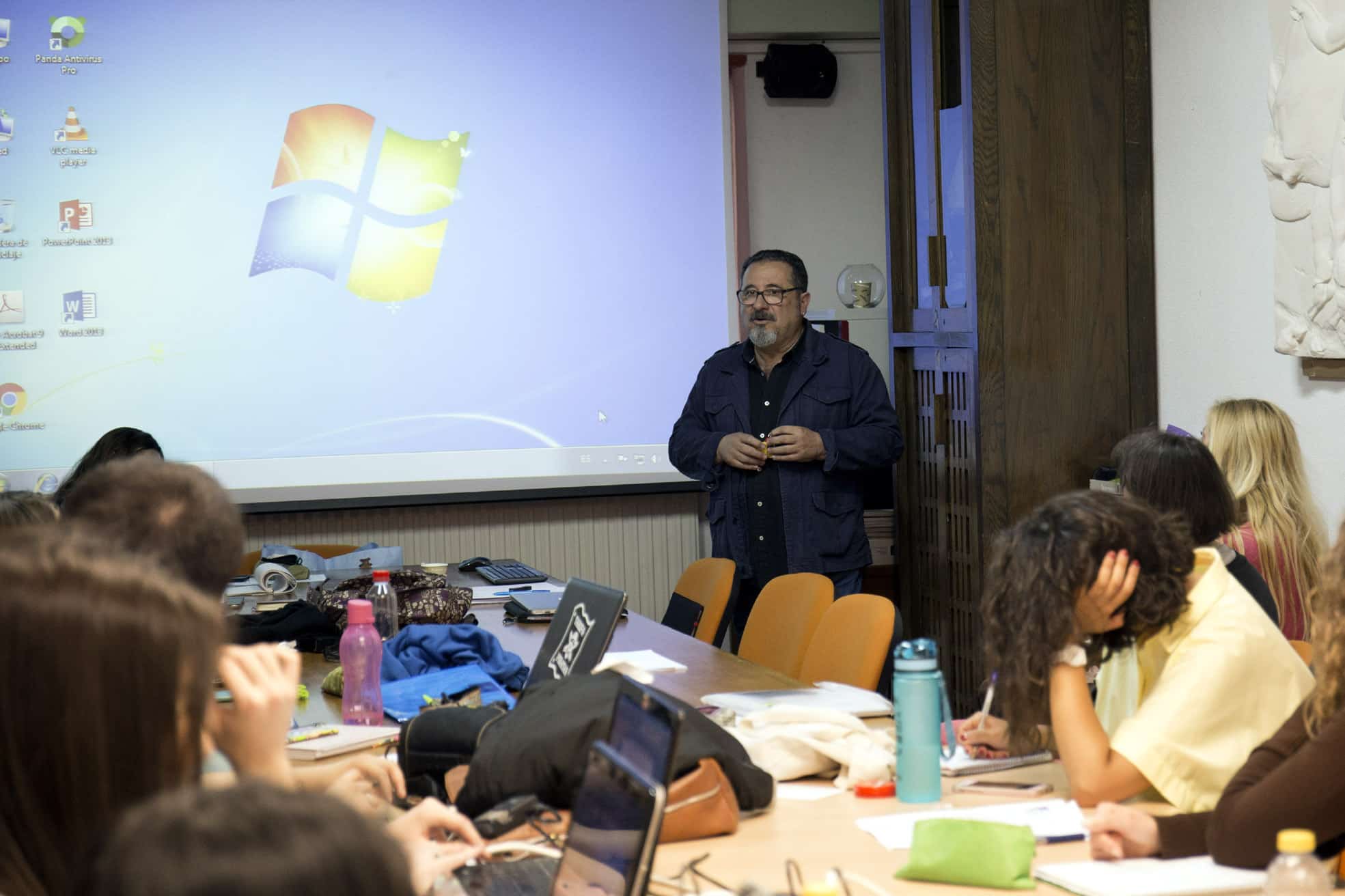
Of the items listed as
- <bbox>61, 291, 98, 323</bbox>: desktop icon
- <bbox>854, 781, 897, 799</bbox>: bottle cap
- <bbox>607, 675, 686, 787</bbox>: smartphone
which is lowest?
<bbox>854, 781, 897, 799</bbox>: bottle cap

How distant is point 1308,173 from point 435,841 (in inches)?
110

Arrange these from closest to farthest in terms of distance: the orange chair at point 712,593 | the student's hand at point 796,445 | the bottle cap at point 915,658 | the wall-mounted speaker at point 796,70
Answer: the bottle cap at point 915,658 → the orange chair at point 712,593 → the student's hand at point 796,445 → the wall-mounted speaker at point 796,70

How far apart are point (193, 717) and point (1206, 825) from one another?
3.99 ft

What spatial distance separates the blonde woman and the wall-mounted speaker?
3191 millimetres

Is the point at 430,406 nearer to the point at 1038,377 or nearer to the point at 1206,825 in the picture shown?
the point at 1038,377

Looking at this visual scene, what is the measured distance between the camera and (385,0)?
5.42 m

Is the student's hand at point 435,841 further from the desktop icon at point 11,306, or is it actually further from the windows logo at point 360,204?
the desktop icon at point 11,306

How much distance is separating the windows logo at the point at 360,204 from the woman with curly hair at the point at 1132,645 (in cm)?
398

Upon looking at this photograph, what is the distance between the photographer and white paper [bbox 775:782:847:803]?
6.45 ft

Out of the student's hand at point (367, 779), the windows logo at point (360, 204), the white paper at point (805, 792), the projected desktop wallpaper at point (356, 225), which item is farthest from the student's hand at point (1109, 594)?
→ the windows logo at point (360, 204)

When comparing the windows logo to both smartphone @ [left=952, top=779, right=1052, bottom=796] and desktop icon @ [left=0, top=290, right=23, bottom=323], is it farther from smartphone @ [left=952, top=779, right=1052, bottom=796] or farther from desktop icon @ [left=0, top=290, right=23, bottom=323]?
smartphone @ [left=952, top=779, right=1052, bottom=796]

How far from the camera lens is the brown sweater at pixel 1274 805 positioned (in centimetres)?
153

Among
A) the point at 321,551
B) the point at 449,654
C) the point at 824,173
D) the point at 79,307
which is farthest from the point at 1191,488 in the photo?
the point at 79,307

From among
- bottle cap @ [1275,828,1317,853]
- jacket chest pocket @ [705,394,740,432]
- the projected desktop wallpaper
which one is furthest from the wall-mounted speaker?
bottle cap @ [1275,828,1317,853]
